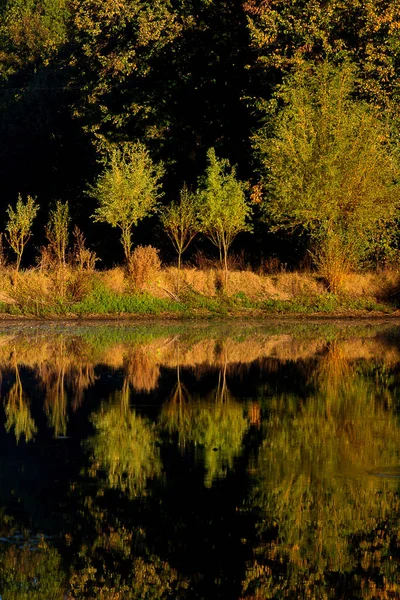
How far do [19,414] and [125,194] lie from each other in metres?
23.4

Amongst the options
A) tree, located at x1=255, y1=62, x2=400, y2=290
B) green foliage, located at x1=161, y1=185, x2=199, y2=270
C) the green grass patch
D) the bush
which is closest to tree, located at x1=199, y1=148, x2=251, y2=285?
green foliage, located at x1=161, y1=185, x2=199, y2=270

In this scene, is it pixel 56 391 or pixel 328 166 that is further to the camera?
pixel 328 166

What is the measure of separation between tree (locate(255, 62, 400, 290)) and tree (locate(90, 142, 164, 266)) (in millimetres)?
4690

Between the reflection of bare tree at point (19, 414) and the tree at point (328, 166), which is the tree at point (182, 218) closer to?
the tree at point (328, 166)

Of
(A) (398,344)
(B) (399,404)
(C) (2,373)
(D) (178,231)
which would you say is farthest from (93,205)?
(B) (399,404)

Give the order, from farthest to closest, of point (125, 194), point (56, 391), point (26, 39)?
point (26, 39) → point (125, 194) → point (56, 391)

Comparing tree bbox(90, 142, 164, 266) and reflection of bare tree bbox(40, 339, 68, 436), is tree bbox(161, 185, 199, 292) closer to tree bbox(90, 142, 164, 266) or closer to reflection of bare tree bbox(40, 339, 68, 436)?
tree bbox(90, 142, 164, 266)

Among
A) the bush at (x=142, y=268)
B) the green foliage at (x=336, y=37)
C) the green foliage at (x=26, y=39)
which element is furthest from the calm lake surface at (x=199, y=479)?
the green foliage at (x=26, y=39)

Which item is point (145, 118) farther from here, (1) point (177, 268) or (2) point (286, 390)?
(2) point (286, 390)

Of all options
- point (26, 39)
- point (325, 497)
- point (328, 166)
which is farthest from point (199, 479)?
point (26, 39)

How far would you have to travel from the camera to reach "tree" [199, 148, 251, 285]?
3884 cm

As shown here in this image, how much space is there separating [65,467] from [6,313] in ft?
72.7

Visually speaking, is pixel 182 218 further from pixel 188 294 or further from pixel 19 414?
pixel 19 414

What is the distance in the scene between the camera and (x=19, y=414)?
57.9 ft
